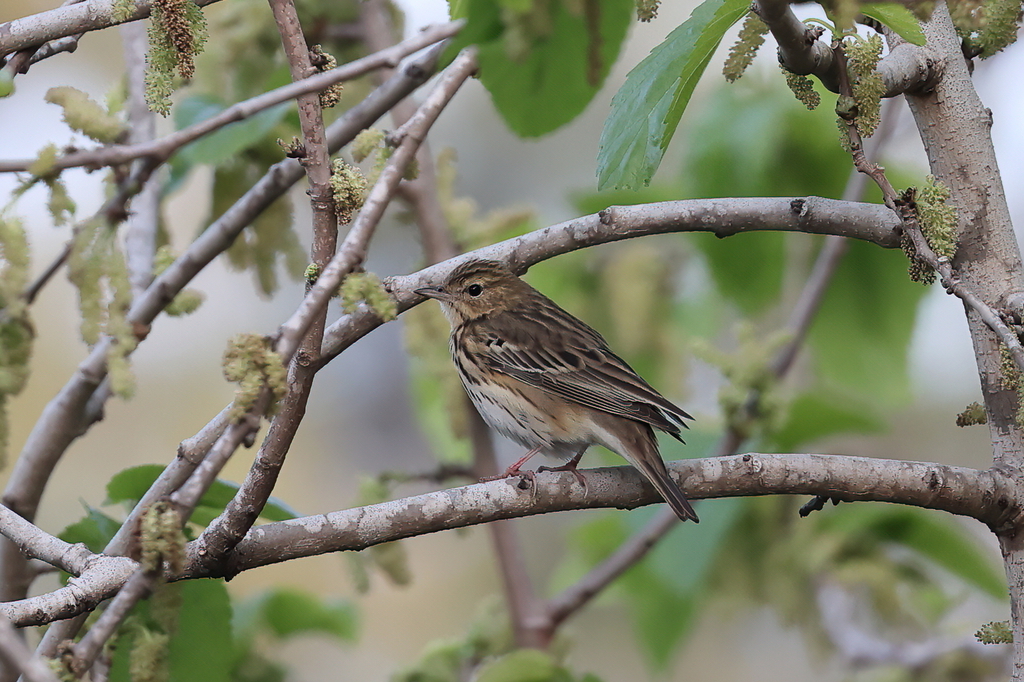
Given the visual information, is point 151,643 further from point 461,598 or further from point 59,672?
point 461,598

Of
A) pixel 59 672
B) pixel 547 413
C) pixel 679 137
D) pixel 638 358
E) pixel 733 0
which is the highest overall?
pixel 679 137

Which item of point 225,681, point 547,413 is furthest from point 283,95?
point 547,413

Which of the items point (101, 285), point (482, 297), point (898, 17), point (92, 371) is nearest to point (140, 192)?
point (92, 371)

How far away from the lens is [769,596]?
348 centimetres

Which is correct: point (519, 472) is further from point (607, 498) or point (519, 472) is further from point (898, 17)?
point (898, 17)

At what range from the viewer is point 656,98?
5.23 ft

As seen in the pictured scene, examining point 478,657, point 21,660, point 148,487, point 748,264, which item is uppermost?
point 748,264

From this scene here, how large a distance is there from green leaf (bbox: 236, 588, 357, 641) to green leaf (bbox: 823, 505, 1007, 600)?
1.74 meters

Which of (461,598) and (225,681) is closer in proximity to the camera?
(225,681)

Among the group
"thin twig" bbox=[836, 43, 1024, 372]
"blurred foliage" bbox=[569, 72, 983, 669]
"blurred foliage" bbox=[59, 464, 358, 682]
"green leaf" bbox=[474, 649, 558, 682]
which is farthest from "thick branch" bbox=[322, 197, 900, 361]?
"blurred foliage" bbox=[569, 72, 983, 669]

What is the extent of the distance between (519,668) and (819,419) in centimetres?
148

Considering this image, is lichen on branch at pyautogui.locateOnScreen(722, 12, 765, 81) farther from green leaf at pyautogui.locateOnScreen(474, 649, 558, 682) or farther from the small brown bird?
green leaf at pyautogui.locateOnScreen(474, 649, 558, 682)

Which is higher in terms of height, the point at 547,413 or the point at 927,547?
the point at 547,413

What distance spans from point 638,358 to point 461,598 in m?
4.65
